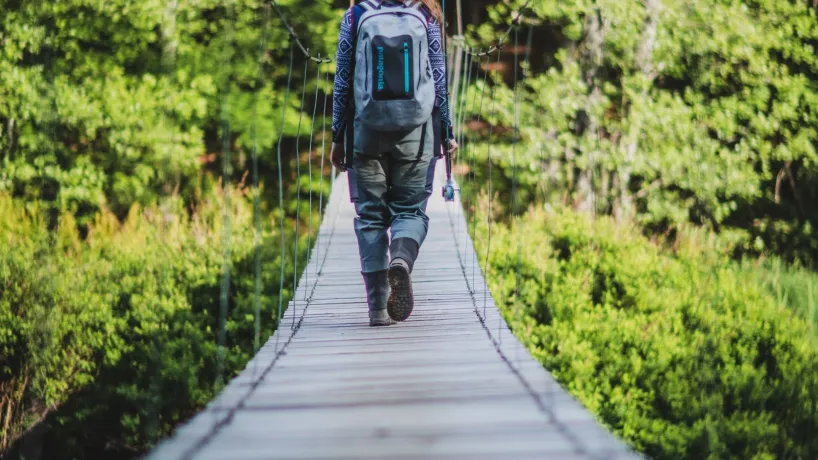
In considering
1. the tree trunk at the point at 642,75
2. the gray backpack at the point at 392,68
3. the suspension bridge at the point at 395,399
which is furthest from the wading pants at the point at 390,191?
the tree trunk at the point at 642,75

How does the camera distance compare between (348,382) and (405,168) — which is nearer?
(348,382)

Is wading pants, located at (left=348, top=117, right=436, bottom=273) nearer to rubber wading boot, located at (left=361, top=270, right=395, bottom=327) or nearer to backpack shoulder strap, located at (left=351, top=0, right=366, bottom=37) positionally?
rubber wading boot, located at (left=361, top=270, right=395, bottom=327)

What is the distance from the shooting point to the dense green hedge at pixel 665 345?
364 centimetres

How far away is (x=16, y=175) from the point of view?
659 cm

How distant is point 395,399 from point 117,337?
305 centimetres

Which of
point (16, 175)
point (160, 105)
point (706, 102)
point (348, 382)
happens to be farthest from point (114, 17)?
point (348, 382)

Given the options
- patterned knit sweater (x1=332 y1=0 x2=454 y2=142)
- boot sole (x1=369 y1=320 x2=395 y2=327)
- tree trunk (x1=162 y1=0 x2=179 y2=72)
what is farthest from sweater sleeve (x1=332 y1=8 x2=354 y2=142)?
tree trunk (x1=162 y1=0 x2=179 y2=72)

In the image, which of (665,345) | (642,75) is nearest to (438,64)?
(665,345)

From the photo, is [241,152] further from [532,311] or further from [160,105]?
[532,311]

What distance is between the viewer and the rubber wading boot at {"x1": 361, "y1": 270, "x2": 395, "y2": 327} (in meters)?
2.44

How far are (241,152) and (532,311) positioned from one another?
4.28 meters

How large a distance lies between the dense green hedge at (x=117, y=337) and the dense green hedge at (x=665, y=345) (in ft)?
4.63

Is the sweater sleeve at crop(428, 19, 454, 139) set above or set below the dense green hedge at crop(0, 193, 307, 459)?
above

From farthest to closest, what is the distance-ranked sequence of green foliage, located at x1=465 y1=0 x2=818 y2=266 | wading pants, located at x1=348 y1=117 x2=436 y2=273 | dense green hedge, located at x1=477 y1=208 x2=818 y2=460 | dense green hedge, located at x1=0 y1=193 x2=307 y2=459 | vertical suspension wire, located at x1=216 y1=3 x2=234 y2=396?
green foliage, located at x1=465 y1=0 x2=818 y2=266 → dense green hedge, located at x1=0 y1=193 x2=307 y2=459 → dense green hedge, located at x1=477 y1=208 x2=818 y2=460 → wading pants, located at x1=348 y1=117 x2=436 y2=273 → vertical suspension wire, located at x1=216 y1=3 x2=234 y2=396
